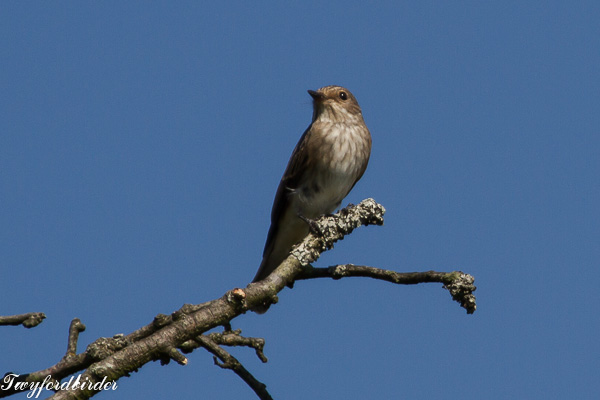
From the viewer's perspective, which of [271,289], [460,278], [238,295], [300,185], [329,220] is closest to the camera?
[238,295]

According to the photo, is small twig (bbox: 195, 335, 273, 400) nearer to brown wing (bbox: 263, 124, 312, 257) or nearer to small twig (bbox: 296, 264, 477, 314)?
small twig (bbox: 296, 264, 477, 314)

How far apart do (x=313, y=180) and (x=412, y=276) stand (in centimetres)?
336

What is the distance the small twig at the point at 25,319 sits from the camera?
373cm

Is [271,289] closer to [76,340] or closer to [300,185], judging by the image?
[76,340]

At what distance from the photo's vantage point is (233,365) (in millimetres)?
4340

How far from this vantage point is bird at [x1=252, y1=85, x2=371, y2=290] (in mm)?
8258

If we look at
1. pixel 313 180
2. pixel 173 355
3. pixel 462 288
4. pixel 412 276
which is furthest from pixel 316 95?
pixel 173 355

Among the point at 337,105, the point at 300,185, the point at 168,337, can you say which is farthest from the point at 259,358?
the point at 337,105

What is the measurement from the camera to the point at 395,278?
5.04m

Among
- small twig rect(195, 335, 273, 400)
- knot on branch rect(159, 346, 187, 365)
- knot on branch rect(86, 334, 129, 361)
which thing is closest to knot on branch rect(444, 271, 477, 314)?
small twig rect(195, 335, 273, 400)

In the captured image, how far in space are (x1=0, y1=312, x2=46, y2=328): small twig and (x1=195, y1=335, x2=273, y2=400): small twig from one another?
956 mm

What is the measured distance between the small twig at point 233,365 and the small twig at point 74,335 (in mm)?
653

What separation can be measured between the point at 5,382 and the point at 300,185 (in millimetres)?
4941

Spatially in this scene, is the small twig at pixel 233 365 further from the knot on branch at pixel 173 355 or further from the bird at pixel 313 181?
the bird at pixel 313 181
